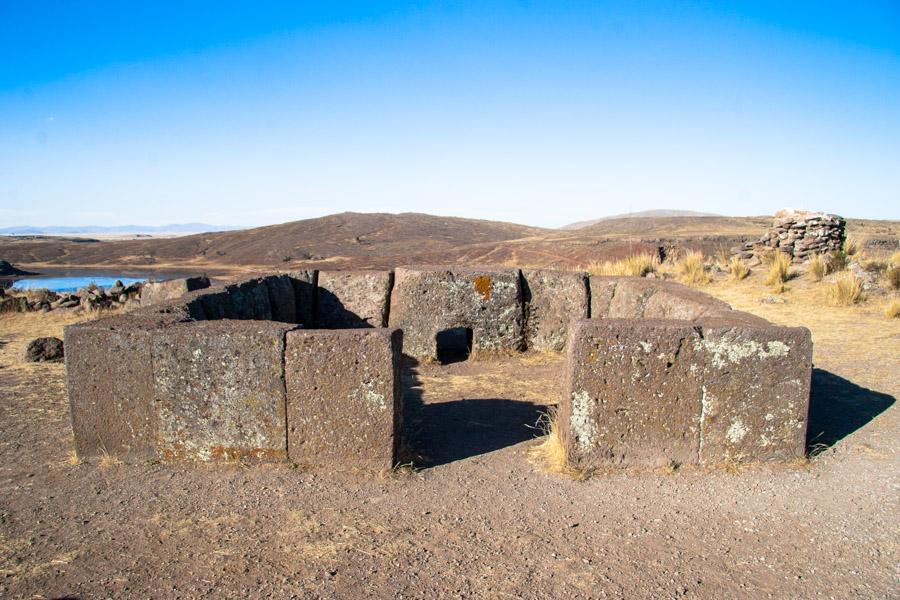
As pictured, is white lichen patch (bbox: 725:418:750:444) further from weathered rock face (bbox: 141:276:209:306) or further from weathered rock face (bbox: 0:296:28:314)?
weathered rock face (bbox: 0:296:28:314)

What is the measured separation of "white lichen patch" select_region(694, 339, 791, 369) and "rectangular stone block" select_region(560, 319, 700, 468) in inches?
7.0

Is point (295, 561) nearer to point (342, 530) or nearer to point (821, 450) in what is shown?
point (342, 530)

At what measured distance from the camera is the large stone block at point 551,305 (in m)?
8.12

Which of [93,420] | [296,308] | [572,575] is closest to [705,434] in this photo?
[572,575]

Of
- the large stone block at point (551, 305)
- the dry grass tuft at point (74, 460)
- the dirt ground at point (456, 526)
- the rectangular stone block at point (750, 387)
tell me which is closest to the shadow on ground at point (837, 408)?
the dirt ground at point (456, 526)

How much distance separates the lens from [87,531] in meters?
3.55

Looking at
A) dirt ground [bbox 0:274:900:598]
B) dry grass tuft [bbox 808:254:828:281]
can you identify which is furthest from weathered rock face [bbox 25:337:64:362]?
dry grass tuft [bbox 808:254:828:281]

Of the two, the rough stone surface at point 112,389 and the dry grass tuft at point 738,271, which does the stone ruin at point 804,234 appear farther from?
the rough stone surface at point 112,389

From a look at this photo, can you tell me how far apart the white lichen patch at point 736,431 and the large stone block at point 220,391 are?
305 cm

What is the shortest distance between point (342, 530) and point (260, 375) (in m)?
1.26

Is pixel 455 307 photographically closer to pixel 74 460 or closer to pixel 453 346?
pixel 453 346

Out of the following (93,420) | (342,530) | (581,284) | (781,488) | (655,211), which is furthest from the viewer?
Result: (655,211)

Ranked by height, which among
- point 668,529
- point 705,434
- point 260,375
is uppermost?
point 260,375

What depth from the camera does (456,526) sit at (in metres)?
3.60
